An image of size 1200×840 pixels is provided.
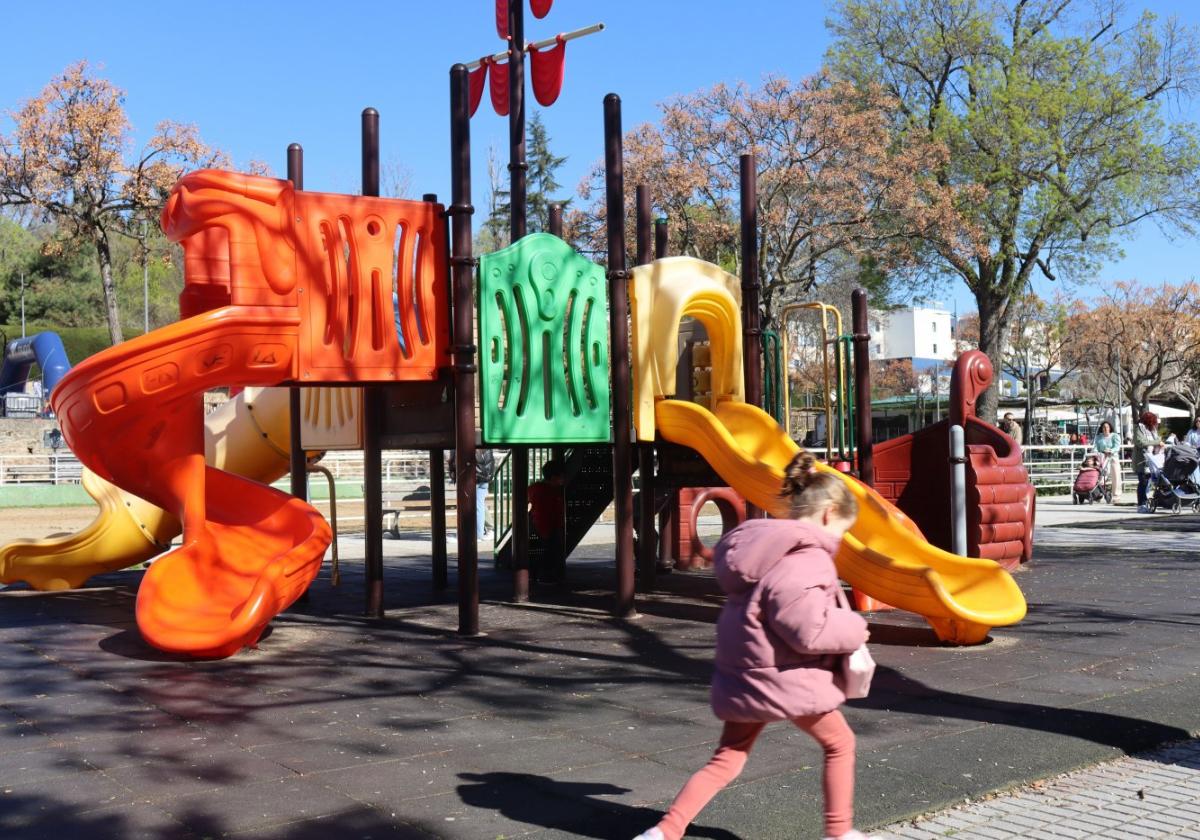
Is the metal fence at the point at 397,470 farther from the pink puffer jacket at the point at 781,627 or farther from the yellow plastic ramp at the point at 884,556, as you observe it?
the pink puffer jacket at the point at 781,627

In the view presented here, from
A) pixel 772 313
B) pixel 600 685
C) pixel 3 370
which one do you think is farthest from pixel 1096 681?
pixel 3 370

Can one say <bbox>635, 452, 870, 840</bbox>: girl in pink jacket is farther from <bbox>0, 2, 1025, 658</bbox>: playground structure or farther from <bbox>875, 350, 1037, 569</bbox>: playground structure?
<bbox>875, 350, 1037, 569</bbox>: playground structure

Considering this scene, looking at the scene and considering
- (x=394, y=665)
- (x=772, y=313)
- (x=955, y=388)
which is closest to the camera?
(x=394, y=665)

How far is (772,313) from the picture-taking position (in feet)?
117

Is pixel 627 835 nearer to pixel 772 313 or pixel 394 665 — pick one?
pixel 394 665

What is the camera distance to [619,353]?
1089 cm

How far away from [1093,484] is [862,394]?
17.6 m

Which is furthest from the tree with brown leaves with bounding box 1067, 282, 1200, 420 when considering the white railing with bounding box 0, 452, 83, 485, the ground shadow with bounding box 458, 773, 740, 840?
the ground shadow with bounding box 458, 773, 740, 840

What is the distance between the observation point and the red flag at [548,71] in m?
13.6

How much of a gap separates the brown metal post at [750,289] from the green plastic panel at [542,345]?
1345 millimetres

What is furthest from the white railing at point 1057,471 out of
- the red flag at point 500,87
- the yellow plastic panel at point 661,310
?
the yellow plastic panel at point 661,310

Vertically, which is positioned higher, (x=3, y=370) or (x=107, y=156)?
(x=107, y=156)

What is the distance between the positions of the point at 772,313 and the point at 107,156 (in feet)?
59.4

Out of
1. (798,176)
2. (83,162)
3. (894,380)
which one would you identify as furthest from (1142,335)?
(83,162)
